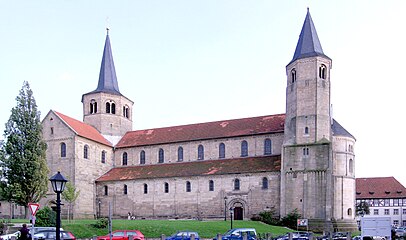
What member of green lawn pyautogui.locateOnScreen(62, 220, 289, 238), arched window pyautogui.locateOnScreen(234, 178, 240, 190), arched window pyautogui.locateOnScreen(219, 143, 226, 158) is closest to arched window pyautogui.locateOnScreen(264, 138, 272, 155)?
arched window pyautogui.locateOnScreen(234, 178, 240, 190)

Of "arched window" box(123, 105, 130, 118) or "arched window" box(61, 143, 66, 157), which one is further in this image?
"arched window" box(123, 105, 130, 118)

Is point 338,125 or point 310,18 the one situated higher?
point 310,18

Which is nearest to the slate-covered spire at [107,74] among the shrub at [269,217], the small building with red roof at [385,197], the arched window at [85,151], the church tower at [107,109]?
the church tower at [107,109]

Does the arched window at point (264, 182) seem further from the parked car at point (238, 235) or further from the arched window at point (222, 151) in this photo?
the parked car at point (238, 235)

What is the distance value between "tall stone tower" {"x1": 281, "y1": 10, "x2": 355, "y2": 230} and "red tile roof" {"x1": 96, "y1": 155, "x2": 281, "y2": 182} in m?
3.14

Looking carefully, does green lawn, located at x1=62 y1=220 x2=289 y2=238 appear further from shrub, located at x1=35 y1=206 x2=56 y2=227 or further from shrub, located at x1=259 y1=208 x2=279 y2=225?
shrub, located at x1=259 y1=208 x2=279 y2=225

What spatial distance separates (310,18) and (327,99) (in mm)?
11171

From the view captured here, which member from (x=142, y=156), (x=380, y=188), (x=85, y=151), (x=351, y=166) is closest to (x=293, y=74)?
(x=351, y=166)

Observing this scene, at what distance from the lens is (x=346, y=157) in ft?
192

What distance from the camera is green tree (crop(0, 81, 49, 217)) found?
152ft

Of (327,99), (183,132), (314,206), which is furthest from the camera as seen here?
(183,132)

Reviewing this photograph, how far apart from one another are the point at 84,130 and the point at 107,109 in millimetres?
7033

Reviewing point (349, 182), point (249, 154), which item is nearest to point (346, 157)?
point (349, 182)

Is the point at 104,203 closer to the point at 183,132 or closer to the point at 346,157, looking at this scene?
the point at 183,132
